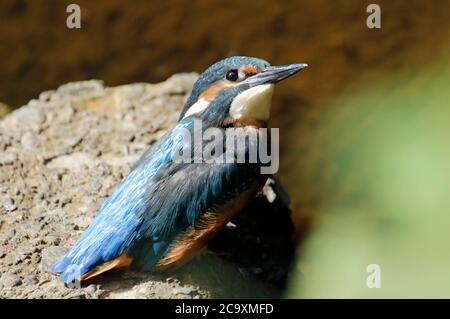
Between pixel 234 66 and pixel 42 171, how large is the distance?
1.38 metres

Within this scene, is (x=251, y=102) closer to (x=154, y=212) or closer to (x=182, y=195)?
(x=182, y=195)

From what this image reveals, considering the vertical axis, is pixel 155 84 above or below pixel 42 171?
above

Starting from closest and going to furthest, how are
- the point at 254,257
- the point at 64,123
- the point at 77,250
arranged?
the point at 77,250, the point at 254,257, the point at 64,123

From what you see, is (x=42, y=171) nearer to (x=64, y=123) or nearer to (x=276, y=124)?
(x=64, y=123)

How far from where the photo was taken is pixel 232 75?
4.64m

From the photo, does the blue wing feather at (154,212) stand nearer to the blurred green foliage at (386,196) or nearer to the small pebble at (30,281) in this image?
the small pebble at (30,281)

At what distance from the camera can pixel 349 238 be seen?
5820 mm

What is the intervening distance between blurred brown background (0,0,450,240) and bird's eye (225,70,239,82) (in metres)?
1.81

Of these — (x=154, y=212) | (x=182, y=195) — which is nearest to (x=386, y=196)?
(x=182, y=195)

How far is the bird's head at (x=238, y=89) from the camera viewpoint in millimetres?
4590

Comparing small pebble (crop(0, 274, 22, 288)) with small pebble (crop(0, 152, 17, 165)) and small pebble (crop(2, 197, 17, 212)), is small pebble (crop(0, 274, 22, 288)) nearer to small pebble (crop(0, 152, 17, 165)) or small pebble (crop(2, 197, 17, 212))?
small pebble (crop(2, 197, 17, 212))
